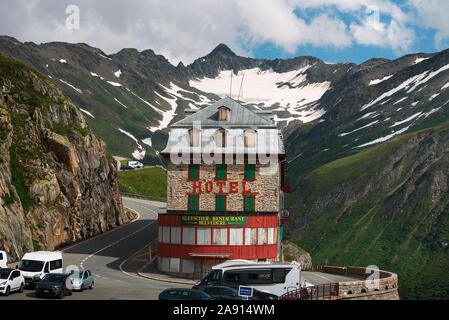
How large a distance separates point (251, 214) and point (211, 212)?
13.4 feet

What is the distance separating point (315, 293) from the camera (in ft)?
138

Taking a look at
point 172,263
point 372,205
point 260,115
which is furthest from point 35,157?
point 372,205

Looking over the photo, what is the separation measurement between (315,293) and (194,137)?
26.0 meters

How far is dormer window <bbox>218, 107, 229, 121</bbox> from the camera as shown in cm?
6400

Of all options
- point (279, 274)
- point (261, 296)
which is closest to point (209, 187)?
point (279, 274)

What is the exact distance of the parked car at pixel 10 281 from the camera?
35.7m

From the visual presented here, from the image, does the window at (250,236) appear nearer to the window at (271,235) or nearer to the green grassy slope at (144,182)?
the window at (271,235)

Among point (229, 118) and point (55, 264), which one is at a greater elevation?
point (229, 118)

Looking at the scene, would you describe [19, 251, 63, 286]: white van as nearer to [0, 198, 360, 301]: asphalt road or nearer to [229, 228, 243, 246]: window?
[0, 198, 360, 301]: asphalt road

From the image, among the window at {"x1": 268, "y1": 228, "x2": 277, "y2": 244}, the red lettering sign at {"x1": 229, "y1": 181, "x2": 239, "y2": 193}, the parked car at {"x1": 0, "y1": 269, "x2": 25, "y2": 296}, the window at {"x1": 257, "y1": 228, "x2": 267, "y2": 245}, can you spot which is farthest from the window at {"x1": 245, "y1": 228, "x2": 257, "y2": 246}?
the parked car at {"x1": 0, "y1": 269, "x2": 25, "y2": 296}

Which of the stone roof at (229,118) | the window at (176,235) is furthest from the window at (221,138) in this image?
the window at (176,235)

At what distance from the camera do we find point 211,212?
195ft

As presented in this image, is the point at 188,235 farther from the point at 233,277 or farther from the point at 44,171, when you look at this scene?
the point at 44,171

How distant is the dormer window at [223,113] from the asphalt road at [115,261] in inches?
501
